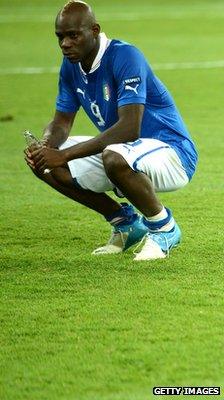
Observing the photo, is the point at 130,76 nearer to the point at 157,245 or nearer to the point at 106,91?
the point at 106,91

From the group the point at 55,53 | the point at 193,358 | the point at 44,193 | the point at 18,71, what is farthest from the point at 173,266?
the point at 55,53

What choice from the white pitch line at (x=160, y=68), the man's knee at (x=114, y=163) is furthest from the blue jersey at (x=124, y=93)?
the white pitch line at (x=160, y=68)

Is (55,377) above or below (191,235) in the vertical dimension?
above

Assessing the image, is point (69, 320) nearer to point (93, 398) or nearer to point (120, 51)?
point (93, 398)

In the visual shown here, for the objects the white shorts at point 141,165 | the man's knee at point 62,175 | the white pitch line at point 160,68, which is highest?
the white shorts at point 141,165

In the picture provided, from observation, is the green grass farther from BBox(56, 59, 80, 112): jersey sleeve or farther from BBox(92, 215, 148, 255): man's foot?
BBox(56, 59, 80, 112): jersey sleeve

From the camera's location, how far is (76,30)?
24.9ft

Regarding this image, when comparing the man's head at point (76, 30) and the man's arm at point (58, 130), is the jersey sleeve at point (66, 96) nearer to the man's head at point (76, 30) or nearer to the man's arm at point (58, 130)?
the man's arm at point (58, 130)

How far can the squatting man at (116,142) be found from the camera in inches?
298

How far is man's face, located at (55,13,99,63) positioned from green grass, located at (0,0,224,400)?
4.10 feet

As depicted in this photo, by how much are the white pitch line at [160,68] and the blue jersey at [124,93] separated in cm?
980

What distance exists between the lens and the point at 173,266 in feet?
24.8

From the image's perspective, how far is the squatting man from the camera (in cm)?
756

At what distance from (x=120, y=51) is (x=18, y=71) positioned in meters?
10.6
